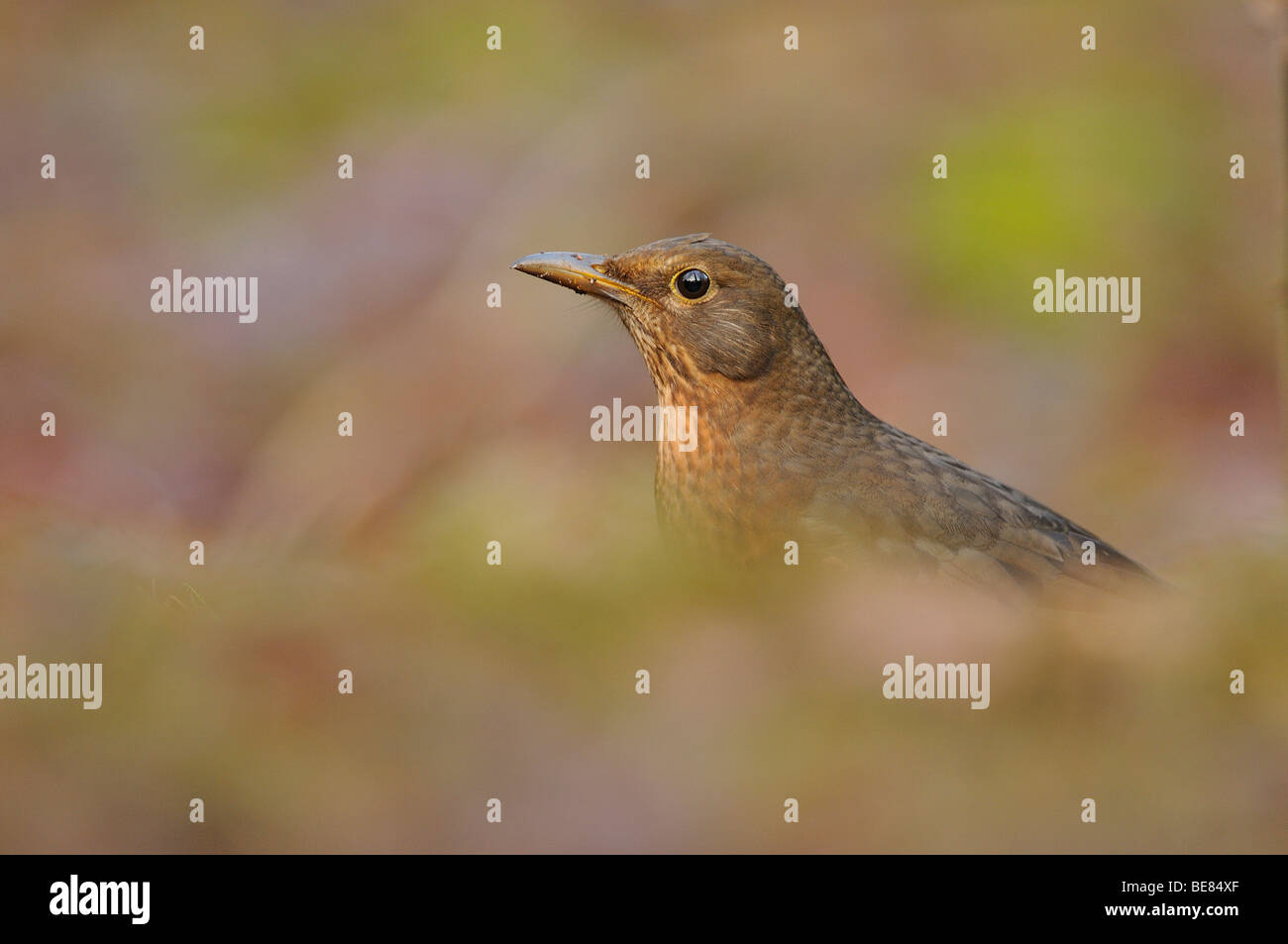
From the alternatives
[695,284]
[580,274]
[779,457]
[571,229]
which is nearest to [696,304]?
[695,284]

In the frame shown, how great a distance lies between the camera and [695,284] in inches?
226

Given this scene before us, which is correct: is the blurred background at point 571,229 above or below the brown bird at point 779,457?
above

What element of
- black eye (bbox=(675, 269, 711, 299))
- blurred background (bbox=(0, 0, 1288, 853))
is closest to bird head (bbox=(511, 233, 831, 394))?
black eye (bbox=(675, 269, 711, 299))

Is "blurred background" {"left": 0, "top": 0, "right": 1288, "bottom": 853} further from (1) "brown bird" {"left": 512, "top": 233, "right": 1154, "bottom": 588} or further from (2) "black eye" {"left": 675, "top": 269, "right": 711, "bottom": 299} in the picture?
(2) "black eye" {"left": 675, "top": 269, "right": 711, "bottom": 299}

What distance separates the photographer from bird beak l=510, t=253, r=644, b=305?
19.0 feet

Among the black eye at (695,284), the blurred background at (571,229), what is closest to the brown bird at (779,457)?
the black eye at (695,284)

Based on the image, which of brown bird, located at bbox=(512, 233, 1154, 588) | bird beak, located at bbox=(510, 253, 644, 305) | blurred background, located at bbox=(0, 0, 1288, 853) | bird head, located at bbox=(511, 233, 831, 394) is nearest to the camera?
brown bird, located at bbox=(512, 233, 1154, 588)

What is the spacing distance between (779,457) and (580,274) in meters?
1.06

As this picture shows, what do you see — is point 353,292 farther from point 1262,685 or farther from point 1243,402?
point 1262,685

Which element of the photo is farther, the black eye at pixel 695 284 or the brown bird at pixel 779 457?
the black eye at pixel 695 284

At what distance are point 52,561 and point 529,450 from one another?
661cm

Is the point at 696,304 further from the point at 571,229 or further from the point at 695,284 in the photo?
the point at 571,229

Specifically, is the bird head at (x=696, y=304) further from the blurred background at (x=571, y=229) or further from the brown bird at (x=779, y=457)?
the blurred background at (x=571, y=229)

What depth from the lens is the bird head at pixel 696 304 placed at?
18.6 ft
